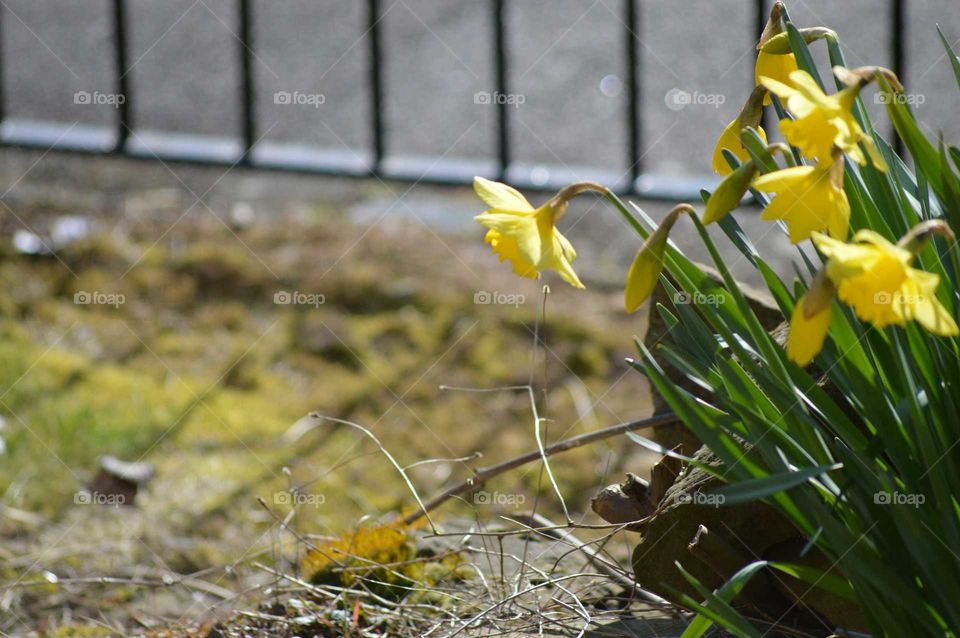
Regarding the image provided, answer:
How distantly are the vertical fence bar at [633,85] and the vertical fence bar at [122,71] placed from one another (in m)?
1.54

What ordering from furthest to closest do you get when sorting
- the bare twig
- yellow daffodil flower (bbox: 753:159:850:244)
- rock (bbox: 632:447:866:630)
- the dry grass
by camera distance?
the dry grass → the bare twig → rock (bbox: 632:447:866:630) → yellow daffodil flower (bbox: 753:159:850:244)

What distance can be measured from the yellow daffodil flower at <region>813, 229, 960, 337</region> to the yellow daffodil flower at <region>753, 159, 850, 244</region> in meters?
0.10

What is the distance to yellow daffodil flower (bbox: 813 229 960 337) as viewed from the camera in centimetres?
92

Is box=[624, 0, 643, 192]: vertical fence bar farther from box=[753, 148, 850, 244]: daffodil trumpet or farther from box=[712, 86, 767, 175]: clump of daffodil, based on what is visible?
box=[753, 148, 850, 244]: daffodil trumpet

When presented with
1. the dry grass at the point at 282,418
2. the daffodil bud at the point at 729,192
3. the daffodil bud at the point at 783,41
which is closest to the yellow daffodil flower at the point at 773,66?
the daffodil bud at the point at 783,41

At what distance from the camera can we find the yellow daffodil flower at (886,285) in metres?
0.92

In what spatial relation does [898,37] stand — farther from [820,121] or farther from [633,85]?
[820,121]

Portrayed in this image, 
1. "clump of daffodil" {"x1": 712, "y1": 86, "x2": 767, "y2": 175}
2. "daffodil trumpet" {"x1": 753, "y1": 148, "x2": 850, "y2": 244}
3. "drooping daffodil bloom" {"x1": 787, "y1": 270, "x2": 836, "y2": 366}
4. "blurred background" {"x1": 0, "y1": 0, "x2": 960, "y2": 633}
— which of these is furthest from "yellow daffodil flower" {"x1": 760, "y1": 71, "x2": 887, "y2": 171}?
"blurred background" {"x1": 0, "y1": 0, "x2": 960, "y2": 633}

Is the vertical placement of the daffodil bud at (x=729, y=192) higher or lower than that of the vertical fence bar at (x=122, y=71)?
lower

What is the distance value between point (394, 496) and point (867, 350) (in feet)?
5.15

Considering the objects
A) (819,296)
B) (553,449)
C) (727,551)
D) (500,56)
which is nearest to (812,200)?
(819,296)

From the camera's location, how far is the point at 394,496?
2.65m

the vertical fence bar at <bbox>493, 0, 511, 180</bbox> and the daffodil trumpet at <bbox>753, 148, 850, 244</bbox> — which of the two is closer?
the daffodil trumpet at <bbox>753, 148, 850, 244</bbox>

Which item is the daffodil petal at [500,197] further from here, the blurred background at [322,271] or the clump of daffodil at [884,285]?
the blurred background at [322,271]
